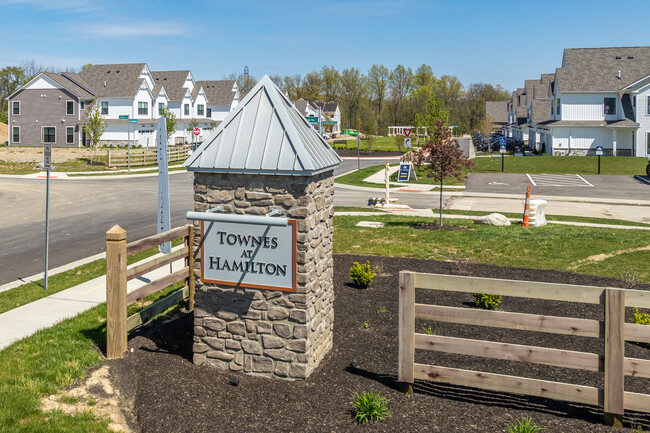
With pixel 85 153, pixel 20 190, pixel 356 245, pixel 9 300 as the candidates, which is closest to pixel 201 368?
pixel 9 300

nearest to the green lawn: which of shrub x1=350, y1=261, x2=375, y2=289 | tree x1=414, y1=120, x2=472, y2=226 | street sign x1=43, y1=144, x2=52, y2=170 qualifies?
tree x1=414, y1=120, x2=472, y2=226

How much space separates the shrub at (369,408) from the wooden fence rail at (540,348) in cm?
53

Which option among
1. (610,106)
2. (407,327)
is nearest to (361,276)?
(407,327)

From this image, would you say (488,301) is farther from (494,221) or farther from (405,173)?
(405,173)

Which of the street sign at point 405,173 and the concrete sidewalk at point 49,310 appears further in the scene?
the street sign at point 405,173

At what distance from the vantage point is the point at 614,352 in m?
5.82

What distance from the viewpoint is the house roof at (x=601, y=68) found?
55031 millimetres

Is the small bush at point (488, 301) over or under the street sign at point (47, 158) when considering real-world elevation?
under

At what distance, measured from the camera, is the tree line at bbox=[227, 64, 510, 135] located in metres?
111

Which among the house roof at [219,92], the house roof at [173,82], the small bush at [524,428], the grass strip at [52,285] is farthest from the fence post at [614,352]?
the house roof at [219,92]

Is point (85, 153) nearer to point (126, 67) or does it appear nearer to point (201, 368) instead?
point (126, 67)

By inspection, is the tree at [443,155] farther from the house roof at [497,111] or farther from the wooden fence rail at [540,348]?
the house roof at [497,111]

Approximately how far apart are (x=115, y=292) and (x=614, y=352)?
18.5 ft

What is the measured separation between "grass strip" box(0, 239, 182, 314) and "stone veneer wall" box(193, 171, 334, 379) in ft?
16.3
